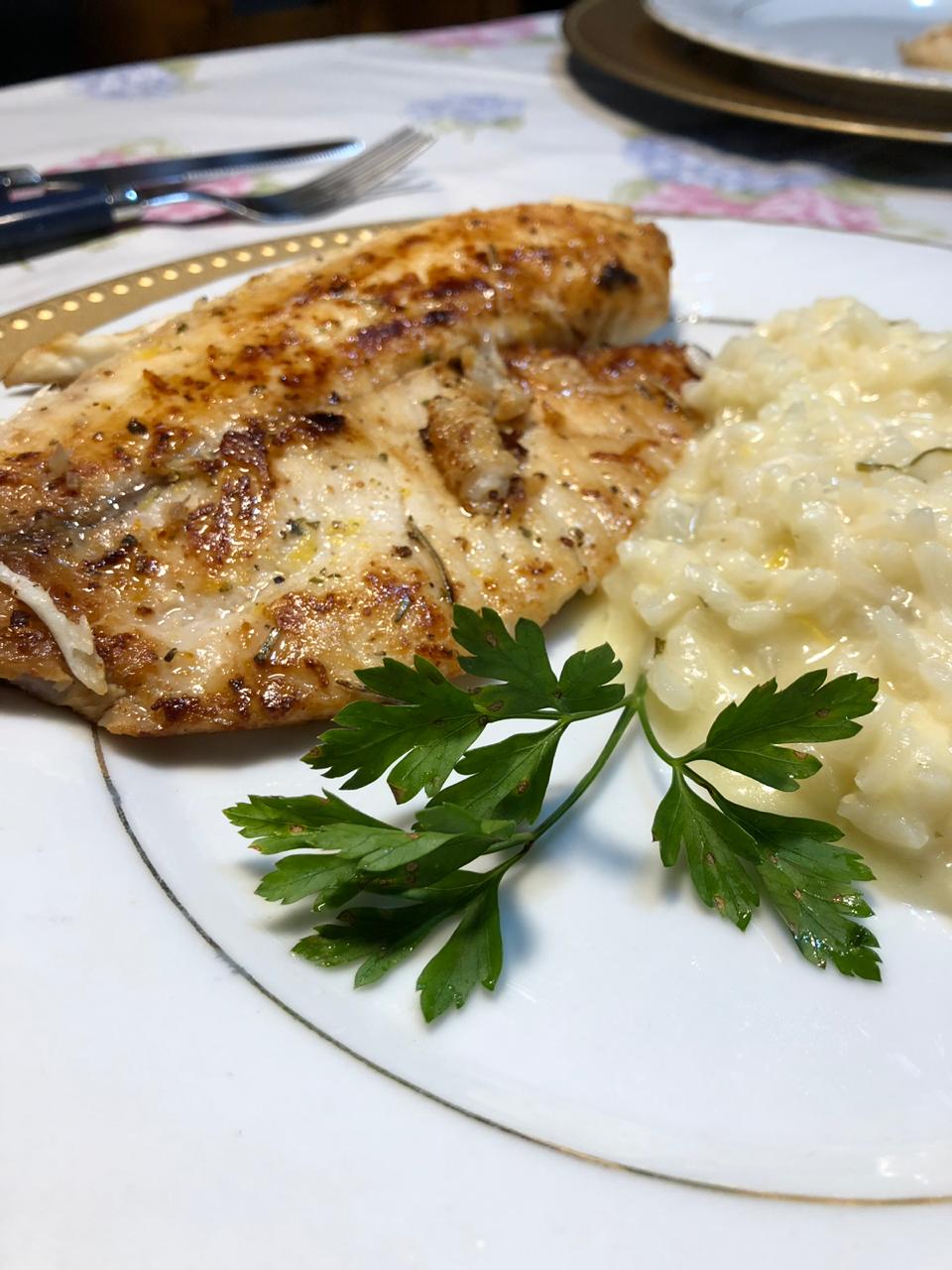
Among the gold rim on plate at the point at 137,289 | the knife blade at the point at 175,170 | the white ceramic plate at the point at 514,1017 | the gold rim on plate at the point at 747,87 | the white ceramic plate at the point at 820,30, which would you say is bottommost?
the white ceramic plate at the point at 514,1017

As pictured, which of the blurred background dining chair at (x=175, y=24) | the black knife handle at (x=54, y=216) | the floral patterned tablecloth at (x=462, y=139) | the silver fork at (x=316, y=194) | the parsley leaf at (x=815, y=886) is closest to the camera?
the parsley leaf at (x=815, y=886)

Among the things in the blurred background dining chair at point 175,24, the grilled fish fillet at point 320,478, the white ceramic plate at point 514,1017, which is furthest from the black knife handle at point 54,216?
the blurred background dining chair at point 175,24

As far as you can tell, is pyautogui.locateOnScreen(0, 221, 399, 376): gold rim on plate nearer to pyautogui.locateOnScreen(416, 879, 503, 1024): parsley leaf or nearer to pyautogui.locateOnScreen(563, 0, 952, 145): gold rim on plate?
pyautogui.locateOnScreen(563, 0, 952, 145): gold rim on plate

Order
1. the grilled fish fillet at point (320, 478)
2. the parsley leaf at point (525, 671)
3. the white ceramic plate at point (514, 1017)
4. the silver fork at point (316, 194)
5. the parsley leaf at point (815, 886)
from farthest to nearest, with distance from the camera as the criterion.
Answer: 1. the silver fork at point (316, 194)
2. the grilled fish fillet at point (320, 478)
3. the parsley leaf at point (525, 671)
4. the parsley leaf at point (815, 886)
5. the white ceramic plate at point (514, 1017)

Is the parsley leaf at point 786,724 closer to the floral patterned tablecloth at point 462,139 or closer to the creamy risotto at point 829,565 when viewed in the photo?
the creamy risotto at point 829,565

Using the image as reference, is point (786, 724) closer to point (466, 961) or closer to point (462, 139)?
point (466, 961)

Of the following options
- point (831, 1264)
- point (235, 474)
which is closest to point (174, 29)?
point (235, 474)

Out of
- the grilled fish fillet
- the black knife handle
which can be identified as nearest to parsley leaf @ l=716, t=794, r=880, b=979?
the grilled fish fillet
